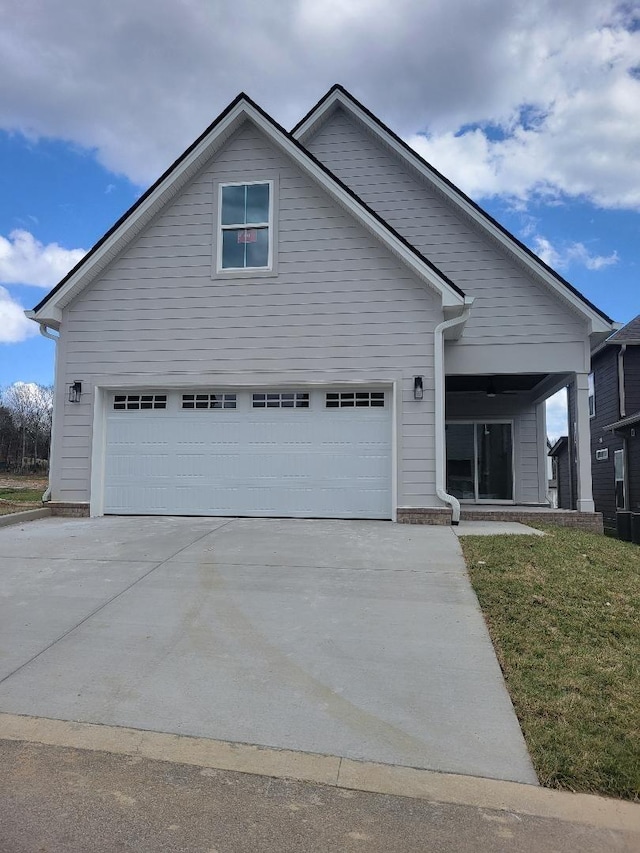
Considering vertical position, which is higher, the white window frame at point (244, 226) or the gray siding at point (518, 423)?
the white window frame at point (244, 226)

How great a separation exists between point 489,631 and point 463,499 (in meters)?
10.5

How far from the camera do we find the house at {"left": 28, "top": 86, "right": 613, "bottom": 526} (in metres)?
10.1

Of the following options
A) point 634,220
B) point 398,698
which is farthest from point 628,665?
point 634,220

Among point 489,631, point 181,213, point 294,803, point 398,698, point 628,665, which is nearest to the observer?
point 294,803

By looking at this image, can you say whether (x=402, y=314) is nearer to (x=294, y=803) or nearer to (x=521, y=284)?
(x=521, y=284)

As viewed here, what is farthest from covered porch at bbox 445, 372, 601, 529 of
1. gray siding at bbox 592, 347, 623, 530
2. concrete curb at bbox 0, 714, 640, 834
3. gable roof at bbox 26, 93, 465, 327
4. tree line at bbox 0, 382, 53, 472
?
tree line at bbox 0, 382, 53, 472

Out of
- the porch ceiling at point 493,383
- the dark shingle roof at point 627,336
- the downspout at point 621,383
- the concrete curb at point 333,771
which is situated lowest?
the concrete curb at point 333,771

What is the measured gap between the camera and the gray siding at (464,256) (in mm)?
11859

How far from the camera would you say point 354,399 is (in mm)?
10422

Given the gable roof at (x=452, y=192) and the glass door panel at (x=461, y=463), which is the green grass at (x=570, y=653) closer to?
the gable roof at (x=452, y=192)

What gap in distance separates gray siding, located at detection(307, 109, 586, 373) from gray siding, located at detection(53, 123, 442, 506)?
248cm

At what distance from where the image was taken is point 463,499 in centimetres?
1513

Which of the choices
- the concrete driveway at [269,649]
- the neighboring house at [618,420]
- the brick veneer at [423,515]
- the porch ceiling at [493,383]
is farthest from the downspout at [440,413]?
the neighboring house at [618,420]

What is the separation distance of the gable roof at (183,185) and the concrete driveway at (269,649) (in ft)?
17.0
